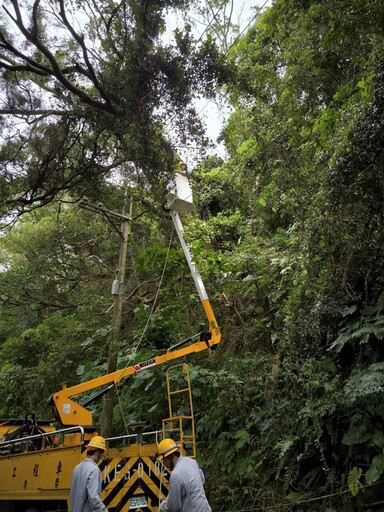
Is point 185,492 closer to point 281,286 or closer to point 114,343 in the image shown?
point 281,286

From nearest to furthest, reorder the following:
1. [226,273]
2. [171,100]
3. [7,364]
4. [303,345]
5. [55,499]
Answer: [55,499], [303,345], [171,100], [226,273], [7,364]

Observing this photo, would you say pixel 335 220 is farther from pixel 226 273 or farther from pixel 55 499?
pixel 55 499

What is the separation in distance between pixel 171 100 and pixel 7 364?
1022 centimetres

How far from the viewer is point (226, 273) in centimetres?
1098

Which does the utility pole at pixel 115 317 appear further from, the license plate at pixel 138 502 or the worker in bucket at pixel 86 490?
the worker in bucket at pixel 86 490

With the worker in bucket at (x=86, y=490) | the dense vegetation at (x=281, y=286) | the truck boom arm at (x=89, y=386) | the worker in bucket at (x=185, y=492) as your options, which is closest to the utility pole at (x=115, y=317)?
the dense vegetation at (x=281, y=286)

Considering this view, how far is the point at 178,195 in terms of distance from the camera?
860cm

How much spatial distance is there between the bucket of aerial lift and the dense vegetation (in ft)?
1.83

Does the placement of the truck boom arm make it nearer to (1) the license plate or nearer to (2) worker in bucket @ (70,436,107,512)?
(1) the license plate

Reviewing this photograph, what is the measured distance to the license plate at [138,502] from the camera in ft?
19.2

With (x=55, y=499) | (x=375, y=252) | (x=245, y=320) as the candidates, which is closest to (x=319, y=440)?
(x=375, y=252)

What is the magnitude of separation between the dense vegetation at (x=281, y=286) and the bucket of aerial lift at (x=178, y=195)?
558mm

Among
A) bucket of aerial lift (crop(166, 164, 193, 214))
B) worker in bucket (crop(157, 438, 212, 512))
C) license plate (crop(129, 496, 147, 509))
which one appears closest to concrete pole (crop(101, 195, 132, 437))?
bucket of aerial lift (crop(166, 164, 193, 214))

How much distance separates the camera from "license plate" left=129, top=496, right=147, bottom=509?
5.86m
